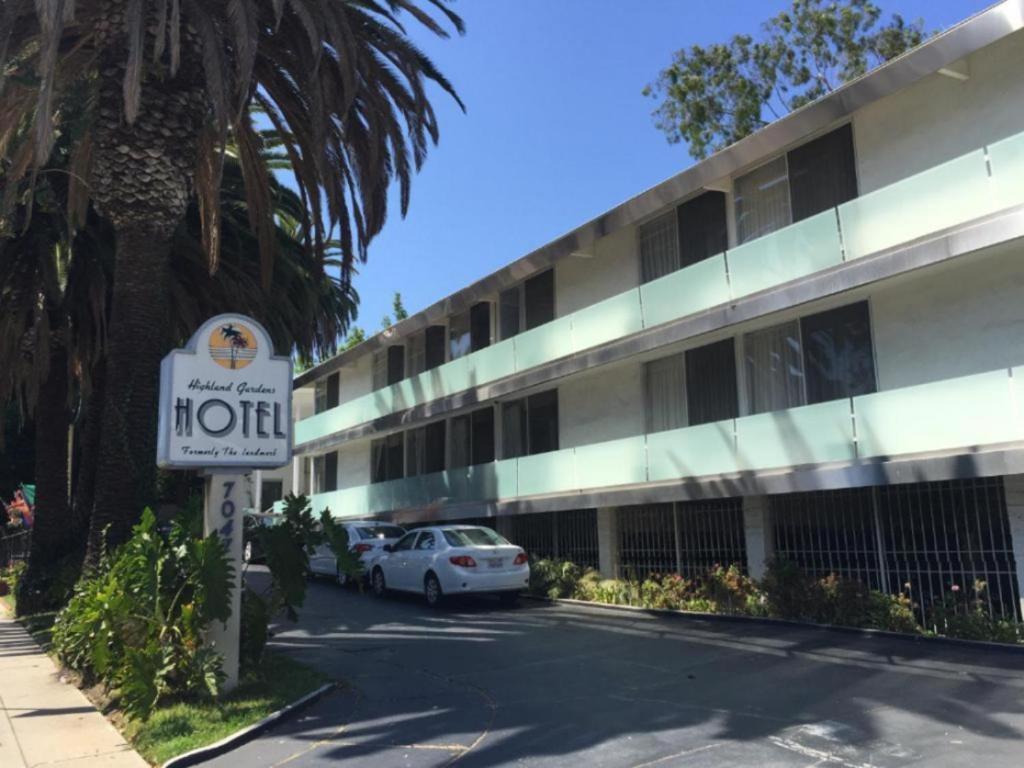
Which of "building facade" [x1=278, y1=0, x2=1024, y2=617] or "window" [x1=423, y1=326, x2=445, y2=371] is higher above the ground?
"window" [x1=423, y1=326, x2=445, y2=371]

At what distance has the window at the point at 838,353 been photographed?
1355 cm

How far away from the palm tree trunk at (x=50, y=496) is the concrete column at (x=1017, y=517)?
48.8 ft

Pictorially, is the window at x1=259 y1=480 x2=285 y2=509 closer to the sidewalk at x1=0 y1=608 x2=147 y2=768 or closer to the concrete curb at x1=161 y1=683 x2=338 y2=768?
the sidewalk at x1=0 y1=608 x2=147 y2=768

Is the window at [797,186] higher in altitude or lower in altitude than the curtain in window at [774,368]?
higher

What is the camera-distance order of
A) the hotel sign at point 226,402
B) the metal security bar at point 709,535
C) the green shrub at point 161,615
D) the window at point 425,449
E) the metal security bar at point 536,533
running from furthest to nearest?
the window at point 425,449
the metal security bar at point 536,533
the metal security bar at point 709,535
the hotel sign at point 226,402
the green shrub at point 161,615

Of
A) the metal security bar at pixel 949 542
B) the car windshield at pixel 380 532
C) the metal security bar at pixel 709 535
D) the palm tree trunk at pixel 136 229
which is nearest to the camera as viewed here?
the palm tree trunk at pixel 136 229

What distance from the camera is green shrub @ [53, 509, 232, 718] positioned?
8.20 m

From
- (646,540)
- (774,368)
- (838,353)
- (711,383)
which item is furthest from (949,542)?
(646,540)

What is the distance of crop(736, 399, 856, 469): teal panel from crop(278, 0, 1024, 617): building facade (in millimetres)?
35

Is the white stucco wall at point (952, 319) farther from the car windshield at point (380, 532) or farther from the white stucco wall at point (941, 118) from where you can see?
the car windshield at point (380, 532)

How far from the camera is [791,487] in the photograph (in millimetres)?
13148

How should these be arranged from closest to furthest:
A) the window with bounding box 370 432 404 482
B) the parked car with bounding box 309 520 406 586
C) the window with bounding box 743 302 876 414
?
1. the window with bounding box 743 302 876 414
2. the parked car with bounding box 309 520 406 586
3. the window with bounding box 370 432 404 482

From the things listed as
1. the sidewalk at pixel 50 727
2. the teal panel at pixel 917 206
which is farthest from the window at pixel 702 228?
the sidewalk at pixel 50 727

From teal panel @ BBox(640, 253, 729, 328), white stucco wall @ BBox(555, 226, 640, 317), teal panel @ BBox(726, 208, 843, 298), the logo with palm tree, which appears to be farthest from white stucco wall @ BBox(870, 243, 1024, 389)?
the logo with palm tree
